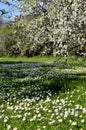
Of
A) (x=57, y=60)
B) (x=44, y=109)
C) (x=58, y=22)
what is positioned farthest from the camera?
(x=57, y=60)

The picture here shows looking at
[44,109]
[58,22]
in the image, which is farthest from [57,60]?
[44,109]

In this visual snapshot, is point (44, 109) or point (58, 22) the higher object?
point (58, 22)

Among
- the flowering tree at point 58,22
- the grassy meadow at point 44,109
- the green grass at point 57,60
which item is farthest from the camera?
the green grass at point 57,60

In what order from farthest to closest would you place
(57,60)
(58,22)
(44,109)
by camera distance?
(57,60) → (58,22) → (44,109)

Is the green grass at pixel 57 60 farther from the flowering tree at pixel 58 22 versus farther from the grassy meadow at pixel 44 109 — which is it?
the flowering tree at pixel 58 22

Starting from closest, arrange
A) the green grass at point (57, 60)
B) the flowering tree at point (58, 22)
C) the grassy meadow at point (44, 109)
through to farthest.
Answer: the grassy meadow at point (44, 109), the flowering tree at point (58, 22), the green grass at point (57, 60)

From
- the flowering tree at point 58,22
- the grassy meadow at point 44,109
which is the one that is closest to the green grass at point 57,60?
the grassy meadow at point 44,109

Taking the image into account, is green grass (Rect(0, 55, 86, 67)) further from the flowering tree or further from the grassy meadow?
the flowering tree

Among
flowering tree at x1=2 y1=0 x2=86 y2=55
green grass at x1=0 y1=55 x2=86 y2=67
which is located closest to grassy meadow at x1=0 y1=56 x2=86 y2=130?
green grass at x1=0 y1=55 x2=86 y2=67

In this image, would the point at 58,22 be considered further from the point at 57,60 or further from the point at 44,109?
the point at 44,109

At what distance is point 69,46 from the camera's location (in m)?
14.8

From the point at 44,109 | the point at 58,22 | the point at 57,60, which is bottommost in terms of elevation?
the point at 44,109

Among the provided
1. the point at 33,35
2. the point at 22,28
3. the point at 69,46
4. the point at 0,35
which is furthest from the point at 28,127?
the point at 0,35

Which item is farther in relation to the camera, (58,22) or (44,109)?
(58,22)
